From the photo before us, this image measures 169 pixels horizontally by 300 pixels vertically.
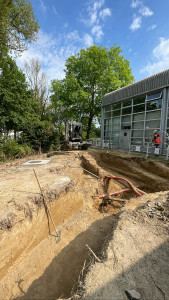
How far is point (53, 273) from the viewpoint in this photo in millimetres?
3367

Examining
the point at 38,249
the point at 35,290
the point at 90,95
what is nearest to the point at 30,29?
the point at 90,95

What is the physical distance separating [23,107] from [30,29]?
6.05m

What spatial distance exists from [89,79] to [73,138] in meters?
10.3

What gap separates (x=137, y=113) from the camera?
13359mm

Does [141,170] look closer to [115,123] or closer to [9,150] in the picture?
[115,123]

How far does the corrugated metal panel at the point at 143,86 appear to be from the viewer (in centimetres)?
1067

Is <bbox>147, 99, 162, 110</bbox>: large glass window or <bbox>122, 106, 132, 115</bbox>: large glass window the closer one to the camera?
<bbox>147, 99, 162, 110</bbox>: large glass window

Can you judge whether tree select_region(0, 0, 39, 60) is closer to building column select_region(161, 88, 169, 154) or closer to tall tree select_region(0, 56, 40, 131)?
tall tree select_region(0, 56, 40, 131)

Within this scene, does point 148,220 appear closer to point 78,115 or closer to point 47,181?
point 47,181

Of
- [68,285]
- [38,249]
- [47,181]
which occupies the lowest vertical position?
[68,285]

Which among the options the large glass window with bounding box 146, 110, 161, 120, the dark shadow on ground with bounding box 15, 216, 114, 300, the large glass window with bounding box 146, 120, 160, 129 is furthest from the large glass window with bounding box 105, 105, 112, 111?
the dark shadow on ground with bounding box 15, 216, 114, 300

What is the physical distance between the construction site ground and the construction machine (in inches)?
290

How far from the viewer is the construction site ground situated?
2.06 m

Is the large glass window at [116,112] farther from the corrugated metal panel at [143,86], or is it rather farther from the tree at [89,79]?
the tree at [89,79]
